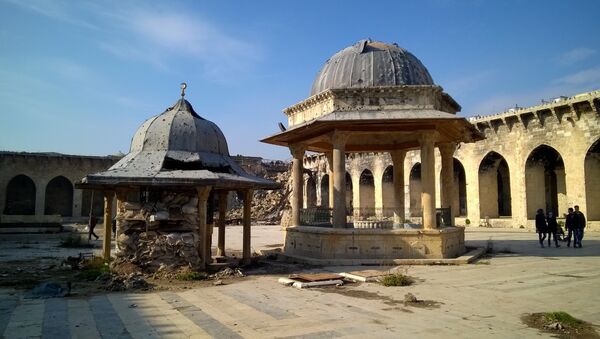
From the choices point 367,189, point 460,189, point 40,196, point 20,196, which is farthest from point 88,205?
point 460,189

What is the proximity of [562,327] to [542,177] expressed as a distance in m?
23.0

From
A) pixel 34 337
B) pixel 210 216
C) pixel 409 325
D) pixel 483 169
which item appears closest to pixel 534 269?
pixel 409 325

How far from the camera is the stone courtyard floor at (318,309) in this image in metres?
4.80

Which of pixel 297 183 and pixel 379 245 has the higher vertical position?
pixel 297 183

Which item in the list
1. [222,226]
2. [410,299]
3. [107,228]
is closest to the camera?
[410,299]

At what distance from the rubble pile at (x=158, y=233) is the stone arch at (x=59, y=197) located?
88.6 ft

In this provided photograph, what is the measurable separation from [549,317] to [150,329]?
486 centimetres

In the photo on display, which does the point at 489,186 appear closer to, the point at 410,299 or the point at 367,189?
the point at 367,189

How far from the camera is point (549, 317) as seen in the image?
5.12 m

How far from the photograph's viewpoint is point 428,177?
36.1 ft

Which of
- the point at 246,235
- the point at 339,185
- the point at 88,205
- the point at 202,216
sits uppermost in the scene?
the point at 339,185

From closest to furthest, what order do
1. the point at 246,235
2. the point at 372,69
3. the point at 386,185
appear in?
the point at 246,235 → the point at 372,69 → the point at 386,185

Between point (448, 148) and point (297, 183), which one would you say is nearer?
point (297, 183)

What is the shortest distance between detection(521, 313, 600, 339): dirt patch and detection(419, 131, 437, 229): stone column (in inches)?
219
